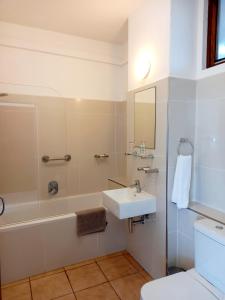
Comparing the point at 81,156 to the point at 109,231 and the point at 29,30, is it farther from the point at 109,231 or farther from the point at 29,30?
the point at 29,30

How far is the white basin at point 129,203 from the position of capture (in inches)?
74.3

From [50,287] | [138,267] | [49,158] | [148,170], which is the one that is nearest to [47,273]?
[50,287]

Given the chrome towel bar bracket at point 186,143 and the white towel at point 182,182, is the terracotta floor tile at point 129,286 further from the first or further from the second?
the chrome towel bar bracket at point 186,143

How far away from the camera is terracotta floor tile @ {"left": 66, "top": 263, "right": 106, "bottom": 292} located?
2002 millimetres

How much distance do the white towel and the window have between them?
32.6 inches

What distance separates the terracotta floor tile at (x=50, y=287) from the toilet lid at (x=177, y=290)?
0.91 metres

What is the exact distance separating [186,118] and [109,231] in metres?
1.47

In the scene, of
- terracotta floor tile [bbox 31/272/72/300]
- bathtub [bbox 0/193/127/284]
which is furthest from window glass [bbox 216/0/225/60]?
terracotta floor tile [bbox 31/272/72/300]

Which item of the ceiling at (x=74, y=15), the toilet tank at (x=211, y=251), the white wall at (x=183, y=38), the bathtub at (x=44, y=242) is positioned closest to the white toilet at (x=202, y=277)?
the toilet tank at (x=211, y=251)

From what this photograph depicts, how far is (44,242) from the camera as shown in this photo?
2.15m

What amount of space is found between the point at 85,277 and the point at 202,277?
1.14m

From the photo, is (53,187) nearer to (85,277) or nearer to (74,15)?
(85,277)

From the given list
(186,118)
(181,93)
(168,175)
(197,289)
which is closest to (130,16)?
(181,93)

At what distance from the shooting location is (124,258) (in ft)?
7.98
